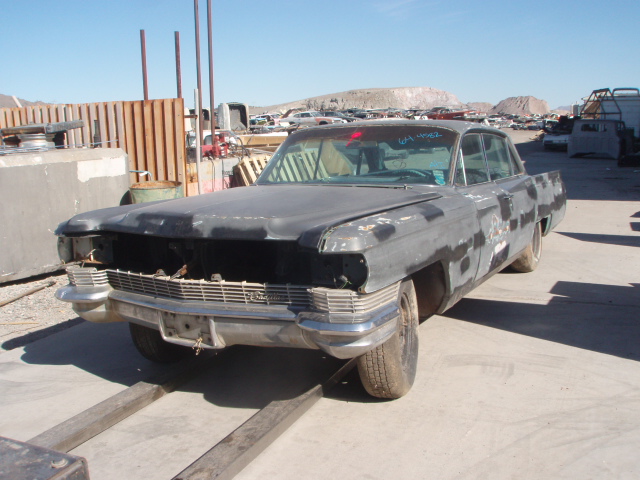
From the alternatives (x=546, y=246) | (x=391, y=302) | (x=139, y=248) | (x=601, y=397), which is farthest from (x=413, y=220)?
(x=546, y=246)

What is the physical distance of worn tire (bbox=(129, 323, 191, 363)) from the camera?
4273mm

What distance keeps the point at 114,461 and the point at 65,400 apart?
0.98 m

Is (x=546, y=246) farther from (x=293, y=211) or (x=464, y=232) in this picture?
(x=293, y=211)

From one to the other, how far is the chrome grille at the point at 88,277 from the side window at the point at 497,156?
3209 mm

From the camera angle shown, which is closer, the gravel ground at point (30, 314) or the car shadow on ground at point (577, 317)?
the car shadow on ground at point (577, 317)

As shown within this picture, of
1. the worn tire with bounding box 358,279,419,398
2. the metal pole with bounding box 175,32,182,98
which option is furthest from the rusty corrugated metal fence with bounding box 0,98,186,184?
the worn tire with bounding box 358,279,419,398

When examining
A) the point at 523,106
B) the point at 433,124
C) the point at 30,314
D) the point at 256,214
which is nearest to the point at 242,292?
the point at 256,214

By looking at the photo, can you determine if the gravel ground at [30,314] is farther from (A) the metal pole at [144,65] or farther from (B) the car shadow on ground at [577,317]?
(A) the metal pole at [144,65]

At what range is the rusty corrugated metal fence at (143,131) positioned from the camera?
9.10m

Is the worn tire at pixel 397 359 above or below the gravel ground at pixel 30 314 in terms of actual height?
above

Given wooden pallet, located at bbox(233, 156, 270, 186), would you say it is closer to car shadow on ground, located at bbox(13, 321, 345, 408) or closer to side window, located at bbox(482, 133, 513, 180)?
side window, located at bbox(482, 133, 513, 180)

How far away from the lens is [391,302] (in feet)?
10.7

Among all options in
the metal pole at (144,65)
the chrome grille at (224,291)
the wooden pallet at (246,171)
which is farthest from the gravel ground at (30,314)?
the metal pole at (144,65)

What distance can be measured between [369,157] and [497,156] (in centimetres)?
147
